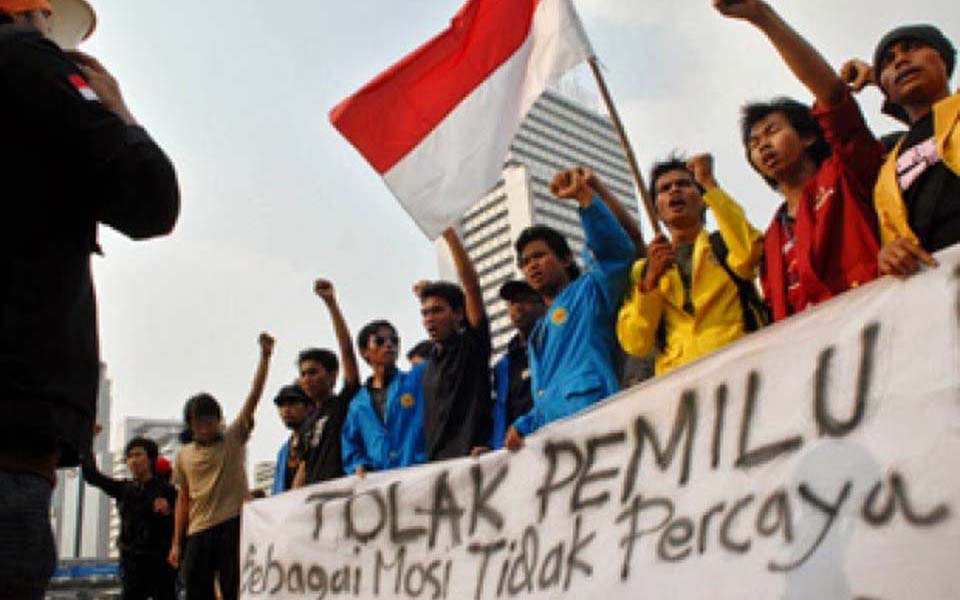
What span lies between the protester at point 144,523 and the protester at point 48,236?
607cm

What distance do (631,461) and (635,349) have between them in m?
0.77

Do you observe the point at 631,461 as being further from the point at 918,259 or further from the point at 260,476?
the point at 260,476

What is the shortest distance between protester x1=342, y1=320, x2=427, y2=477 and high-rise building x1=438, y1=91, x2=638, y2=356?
102017mm

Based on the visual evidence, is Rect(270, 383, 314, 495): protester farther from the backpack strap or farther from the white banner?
the backpack strap

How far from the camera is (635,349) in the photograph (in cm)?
382

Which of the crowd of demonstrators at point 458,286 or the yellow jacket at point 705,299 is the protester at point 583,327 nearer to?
the crowd of demonstrators at point 458,286

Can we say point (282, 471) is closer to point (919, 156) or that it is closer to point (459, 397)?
point (459, 397)

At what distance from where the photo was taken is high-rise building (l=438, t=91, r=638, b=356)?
374 feet

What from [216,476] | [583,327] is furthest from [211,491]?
[583,327]

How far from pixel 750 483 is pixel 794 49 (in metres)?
1.42

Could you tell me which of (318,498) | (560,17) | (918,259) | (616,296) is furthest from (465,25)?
(918,259)

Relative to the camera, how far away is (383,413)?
209 inches

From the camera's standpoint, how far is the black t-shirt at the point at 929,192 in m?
2.75

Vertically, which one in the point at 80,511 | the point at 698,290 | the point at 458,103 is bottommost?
the point at 80,511
